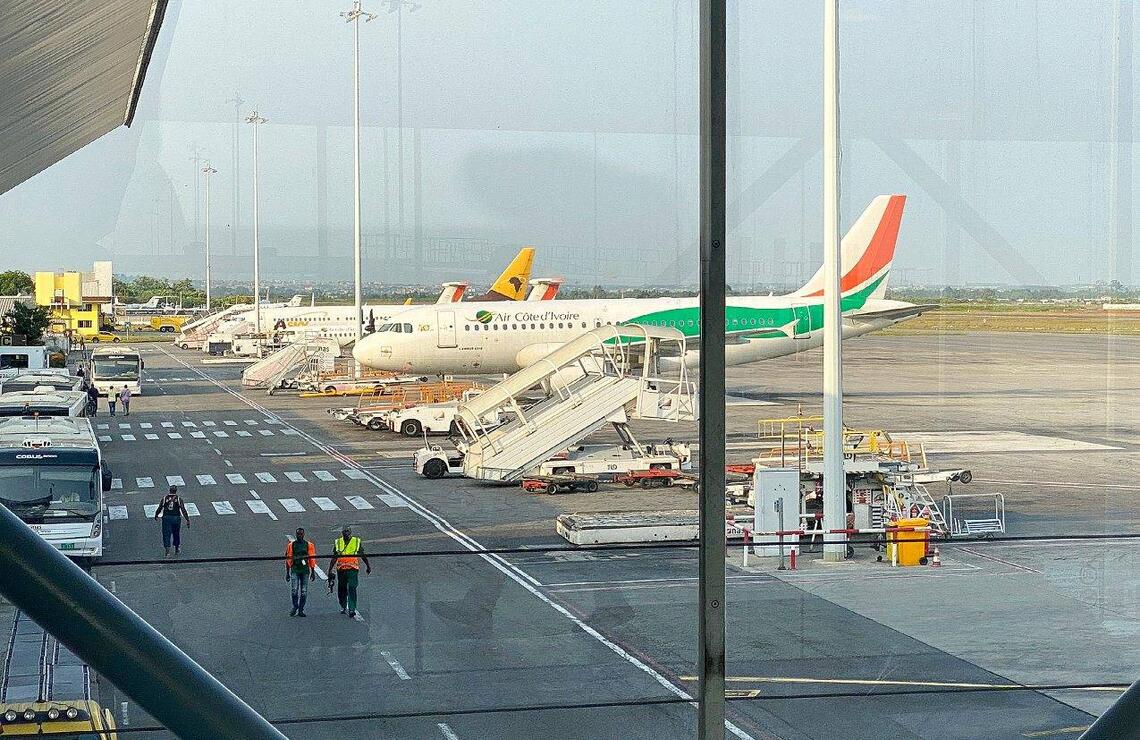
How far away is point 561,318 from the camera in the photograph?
414 inches

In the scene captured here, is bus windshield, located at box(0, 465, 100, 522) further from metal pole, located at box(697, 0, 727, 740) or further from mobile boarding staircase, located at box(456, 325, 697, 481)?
metal pole, located at box(697, 0, 727, 740)

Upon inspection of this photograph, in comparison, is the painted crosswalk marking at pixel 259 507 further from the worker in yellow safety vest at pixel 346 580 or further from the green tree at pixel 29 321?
the green tree at pixel 29 321

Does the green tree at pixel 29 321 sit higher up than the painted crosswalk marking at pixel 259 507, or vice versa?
the green tree at pixel 29 321

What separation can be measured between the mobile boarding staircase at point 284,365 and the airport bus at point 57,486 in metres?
8.15

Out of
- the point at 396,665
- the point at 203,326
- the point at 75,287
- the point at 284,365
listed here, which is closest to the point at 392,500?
the point at 396,665

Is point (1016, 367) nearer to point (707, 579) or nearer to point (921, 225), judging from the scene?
point (921, 225)

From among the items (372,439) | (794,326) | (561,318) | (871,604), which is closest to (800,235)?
(794,326)

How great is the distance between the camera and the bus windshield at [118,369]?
12172 mm

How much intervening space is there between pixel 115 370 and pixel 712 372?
12.4 m

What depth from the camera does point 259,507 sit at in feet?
22.3

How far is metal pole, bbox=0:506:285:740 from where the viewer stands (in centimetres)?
38

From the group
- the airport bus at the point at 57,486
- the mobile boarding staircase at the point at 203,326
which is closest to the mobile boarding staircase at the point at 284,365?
the mobile boarding staircase at the point at 203,326

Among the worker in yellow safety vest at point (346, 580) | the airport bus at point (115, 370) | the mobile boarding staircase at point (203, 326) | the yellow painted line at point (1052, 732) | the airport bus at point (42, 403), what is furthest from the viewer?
the mobile boarding staircase at point (203, 326)

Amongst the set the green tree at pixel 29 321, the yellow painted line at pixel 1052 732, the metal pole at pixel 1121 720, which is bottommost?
the yellow painted line at pixel 1052 732
